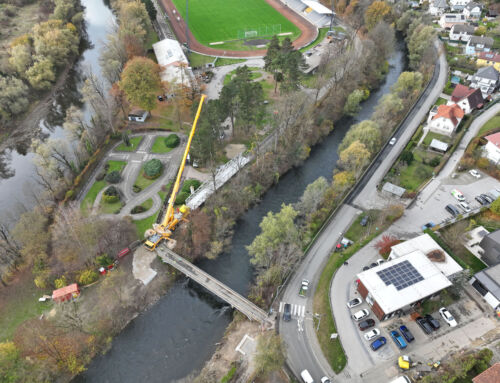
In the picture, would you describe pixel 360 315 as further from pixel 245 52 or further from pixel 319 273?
pixel 245 52

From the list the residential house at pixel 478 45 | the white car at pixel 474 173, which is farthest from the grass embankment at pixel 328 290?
the residential house at pixel 478 45

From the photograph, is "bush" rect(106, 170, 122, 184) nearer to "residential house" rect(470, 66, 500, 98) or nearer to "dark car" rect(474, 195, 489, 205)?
"dark car" rect(474, 195, 489, 205)

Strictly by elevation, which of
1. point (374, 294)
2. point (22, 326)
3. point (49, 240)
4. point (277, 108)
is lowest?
point (22, 326)

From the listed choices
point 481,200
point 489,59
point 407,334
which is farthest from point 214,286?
point 489,59

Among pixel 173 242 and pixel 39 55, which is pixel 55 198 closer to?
pixel 173 242

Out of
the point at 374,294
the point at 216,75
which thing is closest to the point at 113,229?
the point at 374,294

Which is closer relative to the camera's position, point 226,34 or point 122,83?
point 122,83
